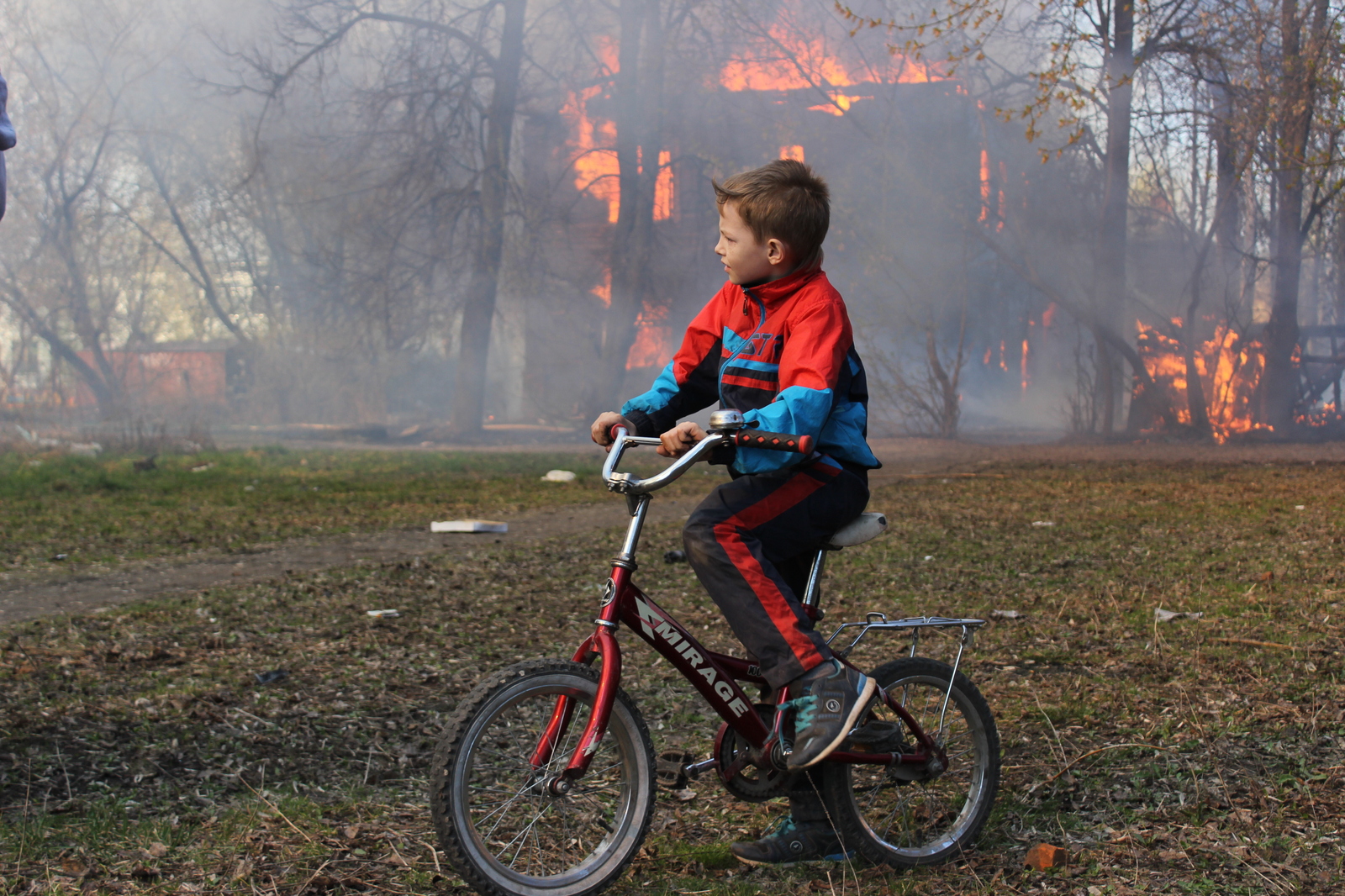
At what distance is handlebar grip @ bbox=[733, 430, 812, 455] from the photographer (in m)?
2.02

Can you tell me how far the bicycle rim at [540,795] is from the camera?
1.98 m

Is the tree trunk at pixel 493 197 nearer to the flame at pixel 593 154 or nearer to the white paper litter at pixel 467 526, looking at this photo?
the flame at pixel 593 154

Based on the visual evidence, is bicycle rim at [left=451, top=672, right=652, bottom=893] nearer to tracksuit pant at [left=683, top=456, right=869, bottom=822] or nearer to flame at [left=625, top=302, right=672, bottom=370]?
tracksuit pant at [left=683, top=456, right=869, bottom=822]

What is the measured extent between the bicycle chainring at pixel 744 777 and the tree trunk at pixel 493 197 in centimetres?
1757

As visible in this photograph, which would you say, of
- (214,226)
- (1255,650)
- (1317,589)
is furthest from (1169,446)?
(214,226)

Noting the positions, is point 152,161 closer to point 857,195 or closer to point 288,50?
point 288,50

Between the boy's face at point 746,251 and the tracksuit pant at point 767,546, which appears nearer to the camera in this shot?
the tracksuit pant at point 767,546

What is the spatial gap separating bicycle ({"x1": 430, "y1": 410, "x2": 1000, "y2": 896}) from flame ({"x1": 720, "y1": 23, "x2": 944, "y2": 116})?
1544 centimetres

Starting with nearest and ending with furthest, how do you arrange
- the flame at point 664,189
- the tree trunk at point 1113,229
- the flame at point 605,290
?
the tree trunk at point 1113,229
the flame at point 664,189
the flame at point 605,290

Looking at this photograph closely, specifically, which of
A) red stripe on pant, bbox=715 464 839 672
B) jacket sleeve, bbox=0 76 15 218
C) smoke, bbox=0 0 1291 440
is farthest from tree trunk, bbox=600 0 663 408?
red stripe on pant, bbox=715 464 839 672

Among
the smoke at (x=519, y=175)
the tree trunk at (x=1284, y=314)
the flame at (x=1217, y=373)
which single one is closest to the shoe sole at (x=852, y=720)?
the smoke at (x=519, y=175)

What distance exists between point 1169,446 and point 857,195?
633cm

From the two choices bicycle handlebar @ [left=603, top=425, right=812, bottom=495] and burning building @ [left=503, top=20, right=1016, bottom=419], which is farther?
burning building @ [left=503, top=20, right=1016, bottom=419]

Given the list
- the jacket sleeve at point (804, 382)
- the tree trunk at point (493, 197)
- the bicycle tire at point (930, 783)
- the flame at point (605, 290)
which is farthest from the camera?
the flame at point (605, 290)
